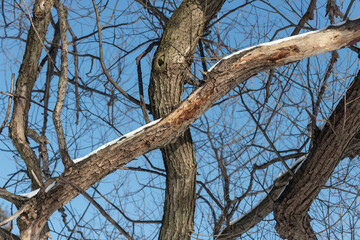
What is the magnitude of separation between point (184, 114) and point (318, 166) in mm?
1238

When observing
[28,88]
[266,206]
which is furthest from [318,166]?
[28,88]

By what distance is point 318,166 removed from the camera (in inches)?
128

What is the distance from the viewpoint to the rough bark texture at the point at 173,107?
125 inches

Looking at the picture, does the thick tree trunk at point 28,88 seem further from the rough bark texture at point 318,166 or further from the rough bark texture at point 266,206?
the rough bark texture at point 318,166

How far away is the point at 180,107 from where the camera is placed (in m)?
2.95

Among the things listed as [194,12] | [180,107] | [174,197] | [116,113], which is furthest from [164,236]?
[194,12]

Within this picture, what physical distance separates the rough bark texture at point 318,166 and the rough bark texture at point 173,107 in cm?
90

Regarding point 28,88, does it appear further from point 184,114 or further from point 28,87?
point 184,114

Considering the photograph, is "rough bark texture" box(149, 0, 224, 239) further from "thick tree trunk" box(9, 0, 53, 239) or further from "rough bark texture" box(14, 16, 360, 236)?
"thick tree trunk" box(9, 0, 53, 239)

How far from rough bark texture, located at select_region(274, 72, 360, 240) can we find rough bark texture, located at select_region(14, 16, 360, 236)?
0.47 meters

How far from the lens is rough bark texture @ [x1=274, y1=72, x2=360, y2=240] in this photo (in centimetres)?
310

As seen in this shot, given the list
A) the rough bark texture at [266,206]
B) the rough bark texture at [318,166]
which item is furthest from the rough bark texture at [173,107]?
the rough bark texture at [318,166]

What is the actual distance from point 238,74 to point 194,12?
2.51ft

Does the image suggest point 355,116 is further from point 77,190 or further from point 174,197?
point 77,190
